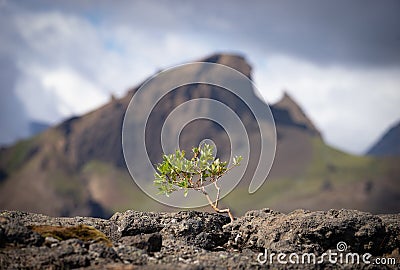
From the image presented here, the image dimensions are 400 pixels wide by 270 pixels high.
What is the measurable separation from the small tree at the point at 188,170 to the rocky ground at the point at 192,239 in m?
1.64

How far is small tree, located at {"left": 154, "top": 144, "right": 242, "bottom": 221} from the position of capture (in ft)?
83.6

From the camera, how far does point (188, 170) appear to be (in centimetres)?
2581

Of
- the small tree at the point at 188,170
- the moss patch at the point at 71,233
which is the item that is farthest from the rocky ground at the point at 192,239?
the small tree at the point at 188,170

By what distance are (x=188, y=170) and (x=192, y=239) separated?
399 centimetres

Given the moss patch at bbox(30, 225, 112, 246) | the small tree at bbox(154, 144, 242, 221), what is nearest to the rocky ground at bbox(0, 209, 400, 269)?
the moss patch at bbox(30, 225, 112, 246)

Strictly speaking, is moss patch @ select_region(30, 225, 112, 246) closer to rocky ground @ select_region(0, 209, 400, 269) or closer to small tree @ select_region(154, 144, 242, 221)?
rocky ground @ select_region(0, 209, 400, 269)

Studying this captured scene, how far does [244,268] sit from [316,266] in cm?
315

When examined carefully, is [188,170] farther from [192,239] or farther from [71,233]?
[71,233]

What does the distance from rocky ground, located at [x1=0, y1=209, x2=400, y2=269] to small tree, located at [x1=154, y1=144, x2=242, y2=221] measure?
164 centimetres

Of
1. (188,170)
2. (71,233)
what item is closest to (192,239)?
(188,170)

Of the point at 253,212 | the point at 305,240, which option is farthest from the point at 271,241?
the point at 253,212

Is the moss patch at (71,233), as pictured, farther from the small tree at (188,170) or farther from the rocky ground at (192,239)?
the small tree at (188,170)

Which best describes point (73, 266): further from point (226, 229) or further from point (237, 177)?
point (237, 177)

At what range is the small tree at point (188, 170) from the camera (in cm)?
2547
